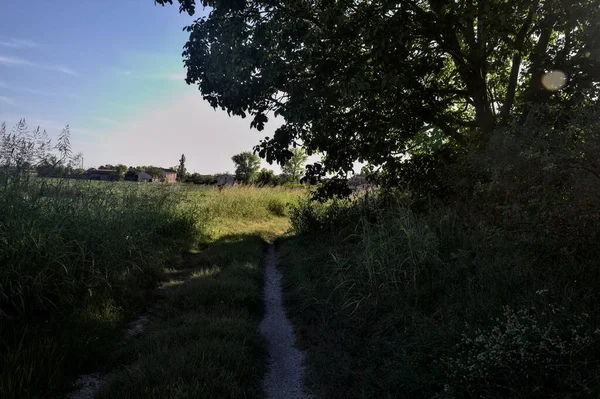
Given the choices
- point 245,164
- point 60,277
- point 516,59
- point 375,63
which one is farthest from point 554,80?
point 245,164

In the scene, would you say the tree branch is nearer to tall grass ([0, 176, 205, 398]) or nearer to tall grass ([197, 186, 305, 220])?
tall grass ([0, 176, 205, 398])

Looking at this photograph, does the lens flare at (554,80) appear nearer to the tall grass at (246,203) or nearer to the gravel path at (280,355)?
the gravel path at (280,355)

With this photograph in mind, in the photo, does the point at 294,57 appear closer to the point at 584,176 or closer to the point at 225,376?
the point at 584,176

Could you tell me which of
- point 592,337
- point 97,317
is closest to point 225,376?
point 97,317

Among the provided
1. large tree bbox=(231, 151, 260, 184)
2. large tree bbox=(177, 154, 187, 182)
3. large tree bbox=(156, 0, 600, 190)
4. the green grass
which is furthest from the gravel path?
large tree bbox=(231, 151, 260, 184)

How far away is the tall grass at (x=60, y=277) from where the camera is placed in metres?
3.57

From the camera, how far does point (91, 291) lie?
5.02 m

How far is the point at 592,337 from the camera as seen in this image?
2730mm

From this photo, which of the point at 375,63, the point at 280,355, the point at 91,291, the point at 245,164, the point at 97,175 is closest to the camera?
the point at 280,355

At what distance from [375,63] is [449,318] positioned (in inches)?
177

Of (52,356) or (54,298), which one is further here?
(54,298)

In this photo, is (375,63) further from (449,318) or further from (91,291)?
(91,291)

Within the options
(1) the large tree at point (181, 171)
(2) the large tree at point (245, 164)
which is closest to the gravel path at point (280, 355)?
(1) the large tree at point (181, 171)

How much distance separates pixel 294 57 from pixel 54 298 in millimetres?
5210
